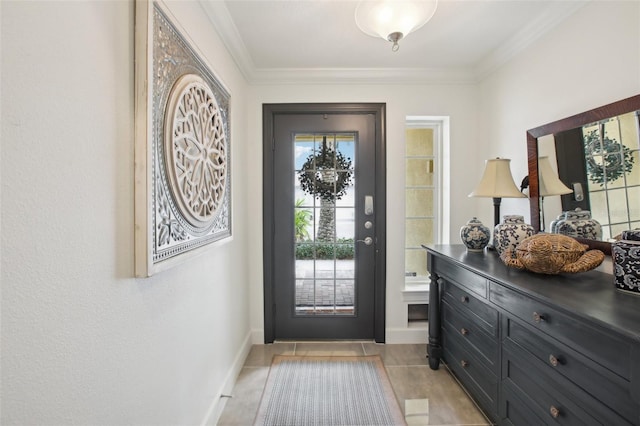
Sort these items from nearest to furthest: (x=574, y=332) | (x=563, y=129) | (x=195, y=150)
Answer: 1. (x=574, y=332)
2. (x=195, y=150)
3. (x=563, y=129)

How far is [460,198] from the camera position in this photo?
100 inches

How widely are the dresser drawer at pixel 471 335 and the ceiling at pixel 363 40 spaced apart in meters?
1.84

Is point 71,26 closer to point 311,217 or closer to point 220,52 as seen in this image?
point 220,52

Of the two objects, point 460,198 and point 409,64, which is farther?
point 460,198

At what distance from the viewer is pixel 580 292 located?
3.67ft

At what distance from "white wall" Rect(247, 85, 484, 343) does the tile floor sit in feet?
0.64

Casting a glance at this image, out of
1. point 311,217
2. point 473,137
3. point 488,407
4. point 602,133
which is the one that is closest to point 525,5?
point 602,133

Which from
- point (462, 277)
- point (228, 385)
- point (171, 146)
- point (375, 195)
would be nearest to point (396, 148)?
point (375, 195)

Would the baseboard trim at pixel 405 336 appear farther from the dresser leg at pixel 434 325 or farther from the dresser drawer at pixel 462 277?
the dresser drawer at pixel 462 277

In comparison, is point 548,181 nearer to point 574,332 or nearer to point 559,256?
point 559,256

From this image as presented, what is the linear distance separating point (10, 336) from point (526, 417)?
182 cm

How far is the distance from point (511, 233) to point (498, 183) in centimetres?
41

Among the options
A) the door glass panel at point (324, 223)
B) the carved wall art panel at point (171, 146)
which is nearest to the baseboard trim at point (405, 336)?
the door glass panel at point (324, 223)

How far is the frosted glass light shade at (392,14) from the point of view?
4.39 feet
